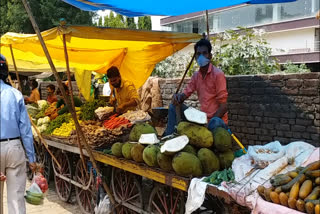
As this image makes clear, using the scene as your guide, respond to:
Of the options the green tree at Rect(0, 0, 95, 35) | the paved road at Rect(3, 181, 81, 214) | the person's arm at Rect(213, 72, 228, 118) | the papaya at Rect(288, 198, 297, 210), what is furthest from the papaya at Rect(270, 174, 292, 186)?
the green tree at Rect(0, 0, 95, 35)

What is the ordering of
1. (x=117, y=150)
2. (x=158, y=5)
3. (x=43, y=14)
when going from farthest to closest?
(x=43, y=14) → (x=158, y=5) → (x=117, y=150)

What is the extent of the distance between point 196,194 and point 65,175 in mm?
3549

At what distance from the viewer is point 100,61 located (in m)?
7.79

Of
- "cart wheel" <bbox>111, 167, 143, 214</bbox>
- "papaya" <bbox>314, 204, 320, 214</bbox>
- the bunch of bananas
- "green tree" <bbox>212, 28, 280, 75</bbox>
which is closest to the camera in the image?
"papaya" <bbox>314, 204, 320, 214</bbox>

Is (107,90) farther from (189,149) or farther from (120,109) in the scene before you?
(189,149)

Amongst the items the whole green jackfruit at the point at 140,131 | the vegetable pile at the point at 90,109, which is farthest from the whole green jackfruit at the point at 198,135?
the vegetable pile at the point at 90,109

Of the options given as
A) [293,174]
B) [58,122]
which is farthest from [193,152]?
[58,122]

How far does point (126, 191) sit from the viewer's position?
449cm

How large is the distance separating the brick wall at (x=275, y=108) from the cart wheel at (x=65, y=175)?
10.6 ft

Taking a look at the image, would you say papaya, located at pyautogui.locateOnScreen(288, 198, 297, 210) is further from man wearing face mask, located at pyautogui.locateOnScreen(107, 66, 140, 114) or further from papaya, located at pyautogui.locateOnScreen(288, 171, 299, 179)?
man wearing face mask, located at pyautogui.locateOnScreen(107, 66, 140, 114)

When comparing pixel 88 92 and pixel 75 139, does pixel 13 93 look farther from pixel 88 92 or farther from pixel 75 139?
pixel 88 92

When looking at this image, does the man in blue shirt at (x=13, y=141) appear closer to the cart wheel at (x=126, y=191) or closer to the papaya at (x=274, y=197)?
the cart wheel at (x=126, y=191)

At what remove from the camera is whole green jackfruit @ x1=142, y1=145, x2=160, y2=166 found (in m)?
3.63

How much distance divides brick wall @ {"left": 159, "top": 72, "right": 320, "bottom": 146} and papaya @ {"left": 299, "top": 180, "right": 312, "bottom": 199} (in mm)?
3113
